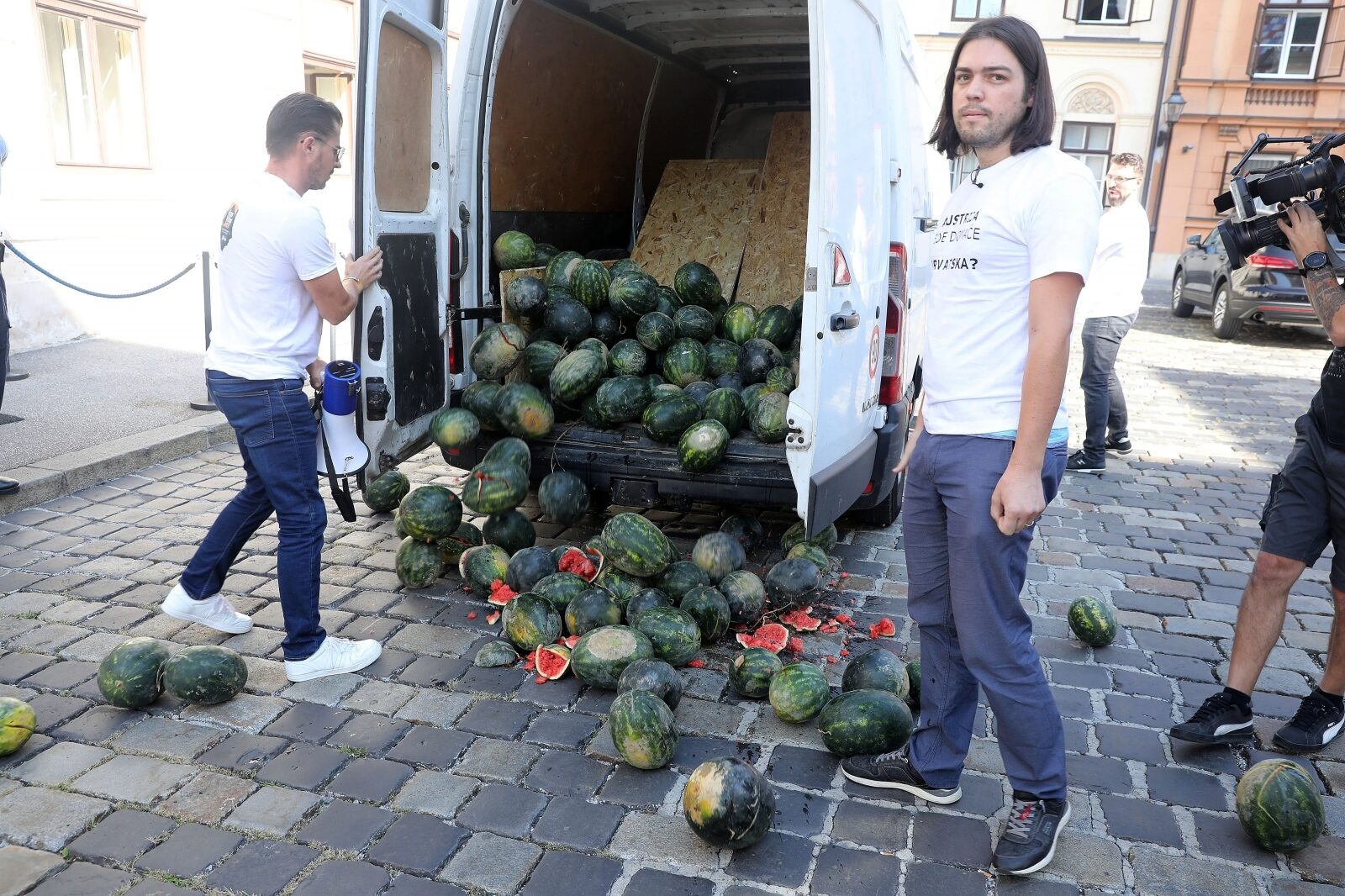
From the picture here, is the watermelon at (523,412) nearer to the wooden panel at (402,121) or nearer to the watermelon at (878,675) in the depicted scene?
the wooden panel at (402,121)

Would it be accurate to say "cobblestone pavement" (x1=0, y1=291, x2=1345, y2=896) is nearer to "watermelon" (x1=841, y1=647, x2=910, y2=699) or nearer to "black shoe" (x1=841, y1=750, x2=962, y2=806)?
"black shoe" (x1=841, y1=750, x2=962, y2=806)

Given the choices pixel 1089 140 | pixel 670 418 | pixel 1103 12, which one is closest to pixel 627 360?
pixel 670 418

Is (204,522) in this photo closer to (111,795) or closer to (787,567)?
(111,795)

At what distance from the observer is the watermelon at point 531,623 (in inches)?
175

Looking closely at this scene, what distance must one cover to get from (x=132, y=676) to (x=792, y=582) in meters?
3.04

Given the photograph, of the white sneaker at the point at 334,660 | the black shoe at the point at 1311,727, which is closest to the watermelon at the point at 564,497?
the white sneaker at the point at 334,660

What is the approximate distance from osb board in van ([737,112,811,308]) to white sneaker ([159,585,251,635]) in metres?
4.36

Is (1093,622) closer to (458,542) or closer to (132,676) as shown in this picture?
(458,542)

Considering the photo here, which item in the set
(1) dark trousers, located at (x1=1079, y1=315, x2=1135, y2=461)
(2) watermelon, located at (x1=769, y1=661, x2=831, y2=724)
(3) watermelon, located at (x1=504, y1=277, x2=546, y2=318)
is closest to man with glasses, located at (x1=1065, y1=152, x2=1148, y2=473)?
(1) dark trousers, located at (x1=1079, y1=315, x2=1135, y2=461)

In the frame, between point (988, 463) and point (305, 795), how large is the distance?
2648mm

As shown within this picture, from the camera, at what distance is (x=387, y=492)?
18.8 feet

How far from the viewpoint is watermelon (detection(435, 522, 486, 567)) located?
209 inches

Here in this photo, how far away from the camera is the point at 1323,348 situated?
50.4 feet

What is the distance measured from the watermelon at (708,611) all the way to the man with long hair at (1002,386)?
143cm
